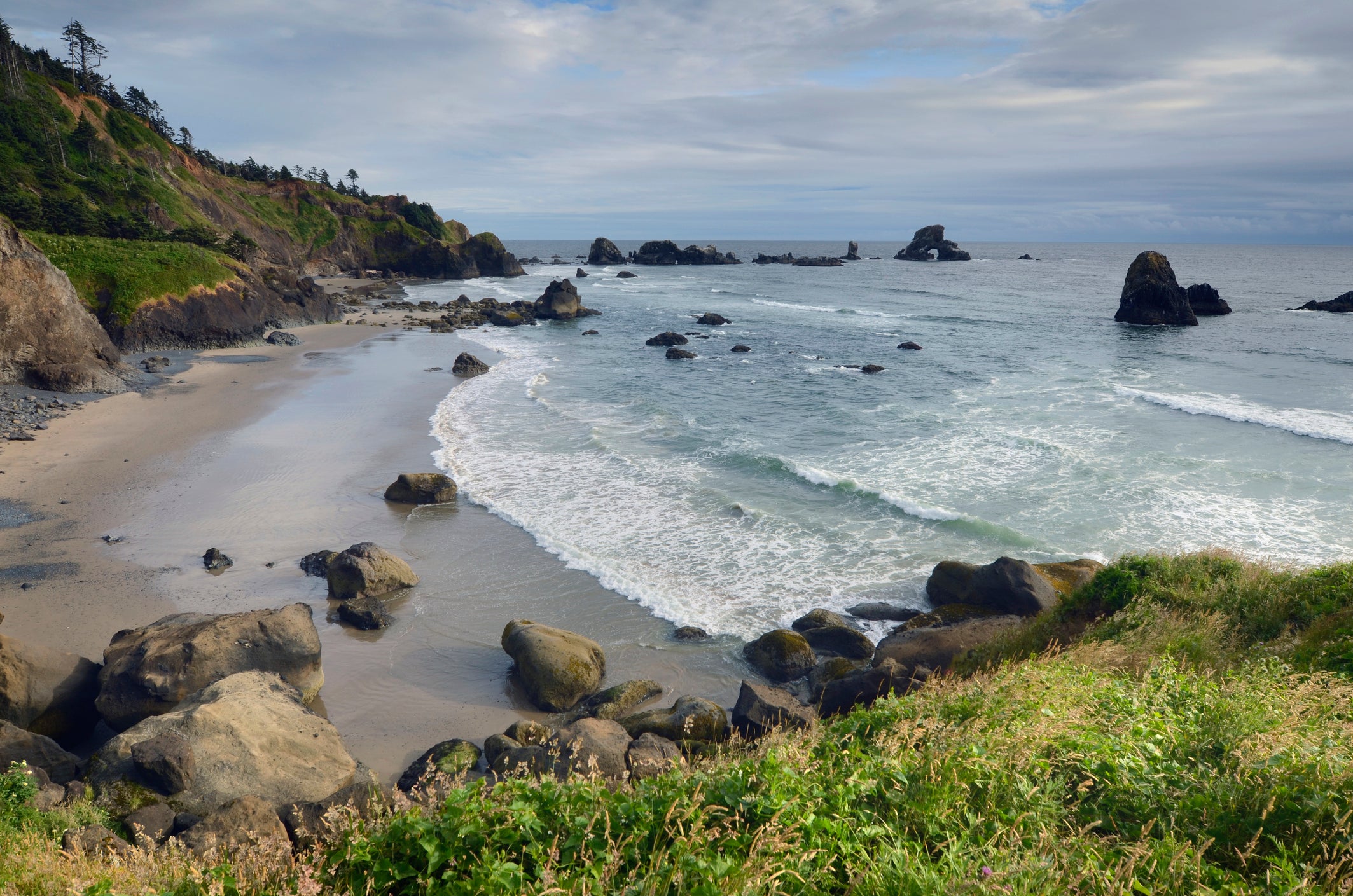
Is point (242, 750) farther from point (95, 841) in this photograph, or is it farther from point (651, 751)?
point (651, 751)

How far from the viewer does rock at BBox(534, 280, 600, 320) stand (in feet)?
219

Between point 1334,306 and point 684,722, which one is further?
point 1334,306

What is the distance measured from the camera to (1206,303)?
72.2m

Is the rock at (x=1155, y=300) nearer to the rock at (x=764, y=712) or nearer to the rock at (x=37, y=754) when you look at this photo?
the rock at (x=764, y=712)

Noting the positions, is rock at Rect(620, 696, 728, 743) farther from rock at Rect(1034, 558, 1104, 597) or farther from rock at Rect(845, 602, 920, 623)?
rock at Rect(1034, 558, 1104, 597)

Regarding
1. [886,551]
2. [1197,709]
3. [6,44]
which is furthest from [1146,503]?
A: [6,44]

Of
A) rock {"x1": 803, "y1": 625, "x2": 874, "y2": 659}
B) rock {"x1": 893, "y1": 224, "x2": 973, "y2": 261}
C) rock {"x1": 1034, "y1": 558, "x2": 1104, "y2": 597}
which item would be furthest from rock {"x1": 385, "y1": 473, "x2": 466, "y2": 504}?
rock {"x1": 893, "y1": 224, "x2": 973, "y2": 261}

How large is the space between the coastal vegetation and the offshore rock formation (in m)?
152

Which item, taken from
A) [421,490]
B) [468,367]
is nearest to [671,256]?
[468,367]

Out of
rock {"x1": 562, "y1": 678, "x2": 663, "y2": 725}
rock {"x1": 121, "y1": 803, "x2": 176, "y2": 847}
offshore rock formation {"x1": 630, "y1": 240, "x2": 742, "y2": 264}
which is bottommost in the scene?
rock {"x1": 562, "y1": 678, "x2": 663, "y2": 725}

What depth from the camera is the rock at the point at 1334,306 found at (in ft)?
242

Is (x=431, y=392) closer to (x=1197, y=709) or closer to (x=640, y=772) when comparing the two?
(x=640, y=772)

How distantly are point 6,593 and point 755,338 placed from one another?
47.1 metres

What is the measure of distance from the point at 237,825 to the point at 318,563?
937 centimetres
